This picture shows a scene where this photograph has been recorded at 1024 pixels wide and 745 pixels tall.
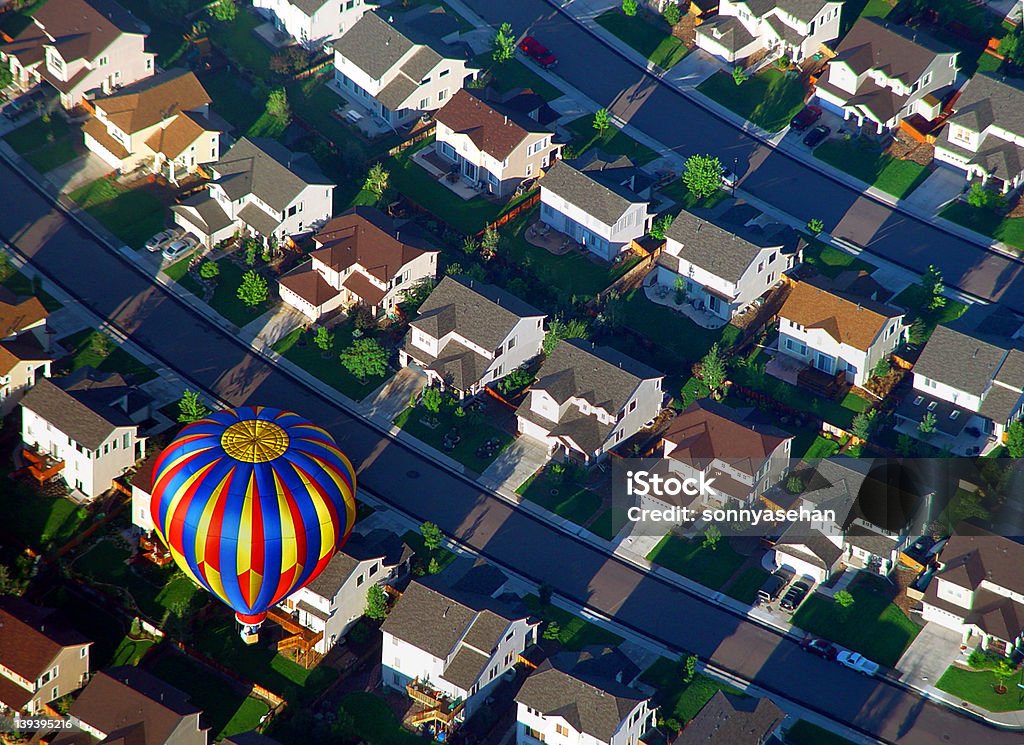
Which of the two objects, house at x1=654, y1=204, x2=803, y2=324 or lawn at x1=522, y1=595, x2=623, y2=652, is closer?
lawn at x1=522, y1=595, x2=623, y2=652

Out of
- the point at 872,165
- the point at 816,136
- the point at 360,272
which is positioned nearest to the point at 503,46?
the point at 816,136

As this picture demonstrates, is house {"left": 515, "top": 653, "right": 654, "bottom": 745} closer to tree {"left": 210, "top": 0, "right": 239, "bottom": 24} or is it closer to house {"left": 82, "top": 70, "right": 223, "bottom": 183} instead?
house {"left": 82, "top": 70, "right": 223, "bottom": 183}

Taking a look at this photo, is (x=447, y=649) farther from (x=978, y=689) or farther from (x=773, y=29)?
(x=773, y=29)

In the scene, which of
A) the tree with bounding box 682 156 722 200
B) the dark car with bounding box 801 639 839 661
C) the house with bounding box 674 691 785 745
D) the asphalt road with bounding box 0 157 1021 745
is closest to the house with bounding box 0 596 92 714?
the asphalt road with bounding box 0 157 1021 745

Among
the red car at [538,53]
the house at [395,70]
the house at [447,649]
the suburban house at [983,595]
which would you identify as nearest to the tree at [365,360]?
the house at [447,649]

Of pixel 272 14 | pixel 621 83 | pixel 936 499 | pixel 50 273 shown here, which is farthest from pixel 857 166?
pixel 50 273

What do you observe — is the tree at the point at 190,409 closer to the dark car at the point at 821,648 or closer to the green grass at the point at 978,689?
the dark car at the point at 821,648
